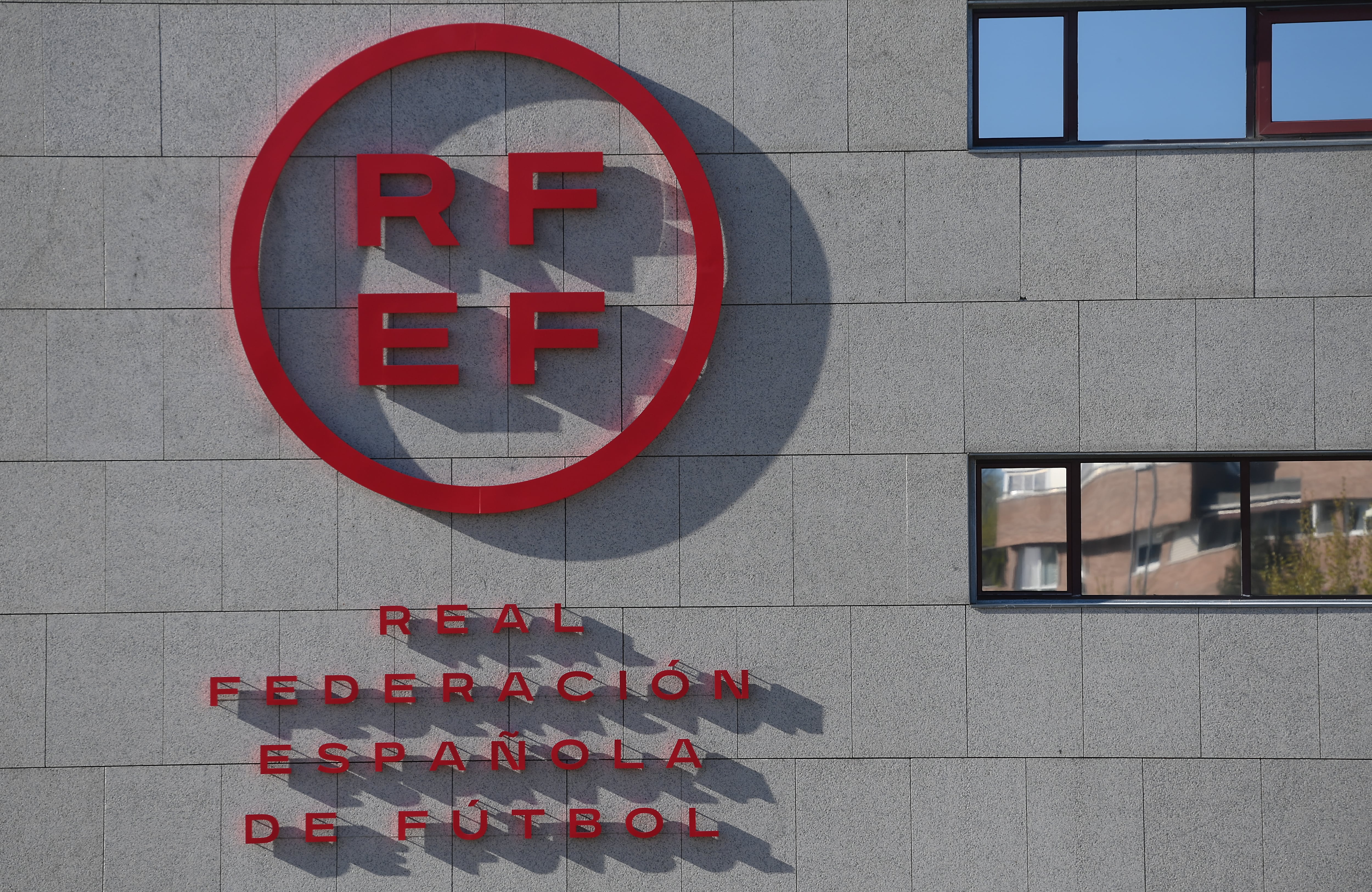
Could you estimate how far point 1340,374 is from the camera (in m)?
6.71

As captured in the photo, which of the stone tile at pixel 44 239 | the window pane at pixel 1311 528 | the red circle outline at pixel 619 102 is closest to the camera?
the red circle outline at pixel 619 102

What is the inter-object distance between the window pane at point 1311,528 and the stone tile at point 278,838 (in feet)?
24.1

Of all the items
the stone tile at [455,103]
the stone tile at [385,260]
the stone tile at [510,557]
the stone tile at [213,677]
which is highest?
the stone tile at [455,103]

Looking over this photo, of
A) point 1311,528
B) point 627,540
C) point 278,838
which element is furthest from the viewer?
point 1311,528

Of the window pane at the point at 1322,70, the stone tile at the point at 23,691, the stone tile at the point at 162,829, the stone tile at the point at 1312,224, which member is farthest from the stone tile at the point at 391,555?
the window pane at the point at 1322,70

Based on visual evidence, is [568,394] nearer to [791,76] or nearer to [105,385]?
[791,76]

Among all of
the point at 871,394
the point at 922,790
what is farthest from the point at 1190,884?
the point at 871,394

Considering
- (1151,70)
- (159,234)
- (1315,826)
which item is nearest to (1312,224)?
(1151,70)

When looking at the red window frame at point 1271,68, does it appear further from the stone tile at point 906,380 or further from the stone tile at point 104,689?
the stone tile at point 104,689

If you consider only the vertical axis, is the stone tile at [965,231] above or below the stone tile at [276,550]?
above

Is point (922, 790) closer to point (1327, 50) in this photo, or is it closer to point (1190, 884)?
point (1190, 884)

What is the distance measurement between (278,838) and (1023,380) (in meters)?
6.59

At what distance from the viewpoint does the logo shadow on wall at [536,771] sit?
6.61 m

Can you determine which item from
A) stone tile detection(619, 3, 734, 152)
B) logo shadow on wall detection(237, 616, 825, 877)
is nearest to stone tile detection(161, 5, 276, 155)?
stone tile detection(619, 3, 734, 152)
